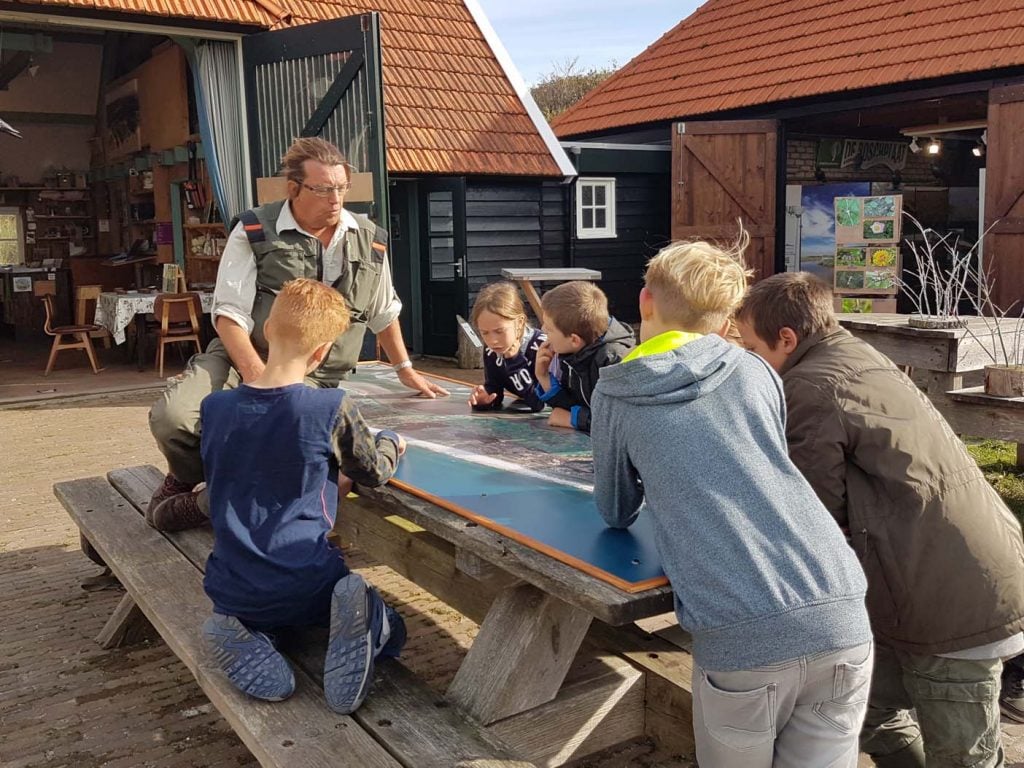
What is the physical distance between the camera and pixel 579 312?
3305 millimetres

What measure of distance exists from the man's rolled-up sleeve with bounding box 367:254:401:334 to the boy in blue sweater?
5.91ft

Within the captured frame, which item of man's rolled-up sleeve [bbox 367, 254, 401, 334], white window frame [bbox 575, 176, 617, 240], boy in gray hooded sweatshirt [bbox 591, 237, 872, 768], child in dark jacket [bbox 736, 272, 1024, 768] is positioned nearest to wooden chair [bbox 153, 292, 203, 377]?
white window frame [bbox 575, 176, 617, 240]

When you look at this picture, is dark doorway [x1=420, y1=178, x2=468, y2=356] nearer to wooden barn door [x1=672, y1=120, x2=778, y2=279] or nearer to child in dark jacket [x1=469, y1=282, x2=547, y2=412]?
wooden barn door [x1=672, y1=120, x2=778, y2=279]

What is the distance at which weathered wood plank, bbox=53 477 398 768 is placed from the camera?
2088 millimetres

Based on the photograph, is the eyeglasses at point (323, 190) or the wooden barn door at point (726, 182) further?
the wooden barn door at point (726, 182)

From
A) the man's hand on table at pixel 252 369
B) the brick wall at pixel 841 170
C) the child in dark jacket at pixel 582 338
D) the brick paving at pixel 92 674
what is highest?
the brick wall at pixel 841 170

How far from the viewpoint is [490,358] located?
3934 millimetres

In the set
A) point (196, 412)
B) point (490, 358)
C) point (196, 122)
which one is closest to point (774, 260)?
point (196, 122)

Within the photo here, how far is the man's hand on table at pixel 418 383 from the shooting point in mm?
4328

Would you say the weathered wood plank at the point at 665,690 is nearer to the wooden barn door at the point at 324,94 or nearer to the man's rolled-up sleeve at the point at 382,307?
the man's rolled-up sleeve at the point at 382,307

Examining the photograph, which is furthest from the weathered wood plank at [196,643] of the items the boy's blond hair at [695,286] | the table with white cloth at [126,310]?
the table with white cloth at [126,310]

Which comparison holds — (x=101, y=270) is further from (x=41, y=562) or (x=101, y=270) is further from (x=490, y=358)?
(x=490, y=358)

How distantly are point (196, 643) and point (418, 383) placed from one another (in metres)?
1.88

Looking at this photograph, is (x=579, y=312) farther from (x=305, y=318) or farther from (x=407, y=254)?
(x=407, y=254)
